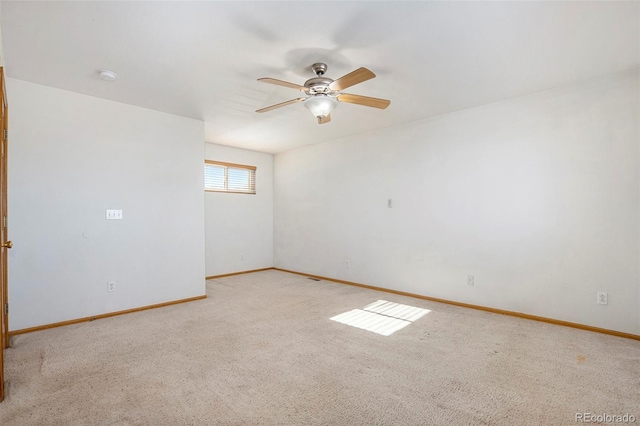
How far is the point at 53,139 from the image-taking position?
3.23 m

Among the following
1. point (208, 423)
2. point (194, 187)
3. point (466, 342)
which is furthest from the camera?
point (194, 187)

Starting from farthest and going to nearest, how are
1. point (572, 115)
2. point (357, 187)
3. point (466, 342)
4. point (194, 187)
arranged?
point (357, 187) < point (194, 187) < point (572, 115) < point (466, 342)

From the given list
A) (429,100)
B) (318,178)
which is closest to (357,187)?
(318,178)

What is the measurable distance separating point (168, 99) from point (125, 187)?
3.87ft

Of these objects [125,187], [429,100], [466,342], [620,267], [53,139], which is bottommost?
[466,342]

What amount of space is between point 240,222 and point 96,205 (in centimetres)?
283

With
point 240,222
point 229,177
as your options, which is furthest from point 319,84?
point 240,222

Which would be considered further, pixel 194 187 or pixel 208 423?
pixel 194 187

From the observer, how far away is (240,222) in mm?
6141

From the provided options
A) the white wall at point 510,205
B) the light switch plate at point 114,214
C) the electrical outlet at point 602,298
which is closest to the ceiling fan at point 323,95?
the white wall at point 510,205

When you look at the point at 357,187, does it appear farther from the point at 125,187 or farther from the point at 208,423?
the point at 208,423

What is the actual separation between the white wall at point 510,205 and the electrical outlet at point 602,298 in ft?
0.14

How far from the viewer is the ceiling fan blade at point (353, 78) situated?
2.20m

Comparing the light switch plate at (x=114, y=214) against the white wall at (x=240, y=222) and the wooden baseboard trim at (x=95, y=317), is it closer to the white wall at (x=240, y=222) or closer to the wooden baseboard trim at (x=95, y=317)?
the wooden baseboard trim at (x=95, y=317)
